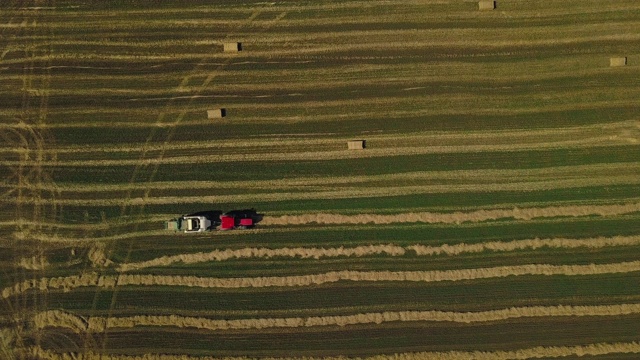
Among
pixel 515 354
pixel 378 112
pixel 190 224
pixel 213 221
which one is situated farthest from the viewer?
pixel 378 112

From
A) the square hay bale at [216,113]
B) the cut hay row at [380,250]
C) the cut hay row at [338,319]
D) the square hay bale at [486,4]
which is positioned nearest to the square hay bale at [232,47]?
the square hay bale at [216,113]

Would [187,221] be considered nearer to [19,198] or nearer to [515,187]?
[19,198]

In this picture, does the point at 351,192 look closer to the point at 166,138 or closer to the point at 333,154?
the point at 333,154

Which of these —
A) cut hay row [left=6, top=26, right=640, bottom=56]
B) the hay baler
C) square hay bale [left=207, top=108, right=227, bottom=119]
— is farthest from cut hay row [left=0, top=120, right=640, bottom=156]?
cut hay row [left=6, top=26, right=640, bottom=56]

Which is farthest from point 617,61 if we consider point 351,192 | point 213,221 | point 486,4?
point 213,221

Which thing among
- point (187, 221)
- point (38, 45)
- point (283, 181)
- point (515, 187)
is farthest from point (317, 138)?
point (38, 45)

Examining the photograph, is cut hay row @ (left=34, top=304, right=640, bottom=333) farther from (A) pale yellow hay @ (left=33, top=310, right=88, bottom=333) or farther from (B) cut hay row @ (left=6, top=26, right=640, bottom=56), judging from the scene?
(B) cut hay row @ (left=6, top=26, right=640, bottom=56)

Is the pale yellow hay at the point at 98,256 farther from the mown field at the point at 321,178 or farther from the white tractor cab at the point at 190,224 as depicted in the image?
the white tractor cab at the point at 190,224
